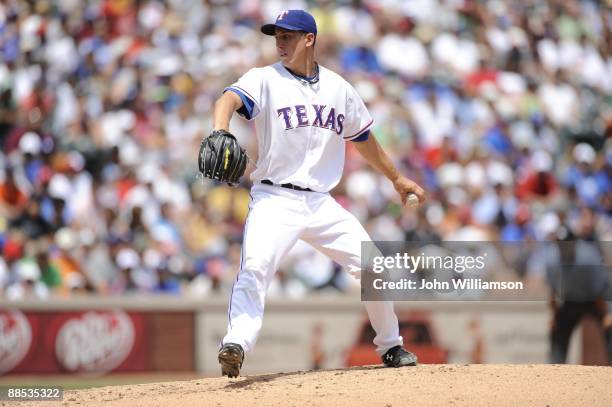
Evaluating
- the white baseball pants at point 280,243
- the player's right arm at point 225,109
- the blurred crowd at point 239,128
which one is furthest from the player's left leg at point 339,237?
the blurred crowd at point 239,128

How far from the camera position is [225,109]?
5957 millimetres

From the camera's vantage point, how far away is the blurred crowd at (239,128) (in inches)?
468

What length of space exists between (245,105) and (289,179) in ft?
1.56

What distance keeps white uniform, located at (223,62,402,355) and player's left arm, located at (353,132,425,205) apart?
0.28 m

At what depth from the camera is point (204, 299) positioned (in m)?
11.4

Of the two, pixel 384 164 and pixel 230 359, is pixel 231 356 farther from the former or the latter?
pixel 384 164

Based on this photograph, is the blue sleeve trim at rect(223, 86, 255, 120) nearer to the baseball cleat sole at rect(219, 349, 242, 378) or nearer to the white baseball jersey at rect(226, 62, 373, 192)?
the white baseball jersey at rect(226, 62, 373, 192)

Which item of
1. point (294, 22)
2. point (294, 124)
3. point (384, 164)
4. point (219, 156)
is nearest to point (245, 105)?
point (294, 124)

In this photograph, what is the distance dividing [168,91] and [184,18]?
151 centimetres

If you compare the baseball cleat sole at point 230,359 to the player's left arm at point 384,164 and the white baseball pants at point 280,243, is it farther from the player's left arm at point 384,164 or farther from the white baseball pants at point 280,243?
the player's left arm at point 384,164

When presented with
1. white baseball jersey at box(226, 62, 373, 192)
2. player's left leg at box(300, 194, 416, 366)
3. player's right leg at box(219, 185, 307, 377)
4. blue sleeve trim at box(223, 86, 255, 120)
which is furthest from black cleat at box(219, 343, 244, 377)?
blue sleeve trim at box(223, 86, 255, 120)

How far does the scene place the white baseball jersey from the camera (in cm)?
618

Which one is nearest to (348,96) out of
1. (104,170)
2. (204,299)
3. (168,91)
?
(204,299)

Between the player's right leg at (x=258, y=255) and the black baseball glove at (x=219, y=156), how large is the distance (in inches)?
15.0
